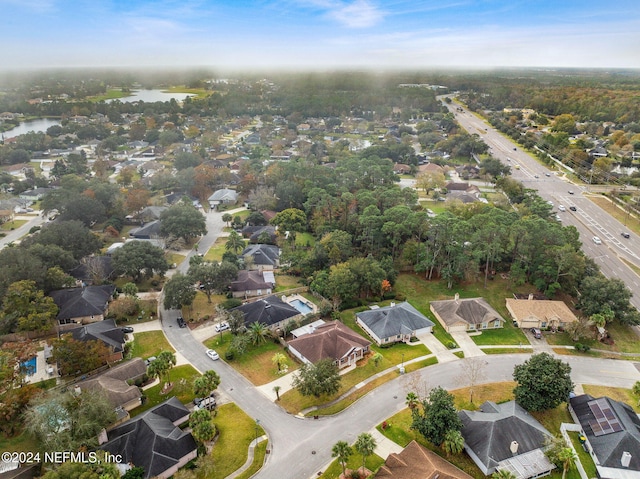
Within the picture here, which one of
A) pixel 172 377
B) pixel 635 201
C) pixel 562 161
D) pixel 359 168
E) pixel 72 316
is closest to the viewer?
pixel 172 377

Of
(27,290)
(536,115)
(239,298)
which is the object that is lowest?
(239,298)

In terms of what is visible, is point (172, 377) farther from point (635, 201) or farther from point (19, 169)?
point (19, 169)

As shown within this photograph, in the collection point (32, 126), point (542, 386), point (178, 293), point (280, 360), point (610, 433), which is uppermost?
point (32, 126)

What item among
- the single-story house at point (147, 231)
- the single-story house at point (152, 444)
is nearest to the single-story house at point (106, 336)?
the single-story house at point (152, 444)

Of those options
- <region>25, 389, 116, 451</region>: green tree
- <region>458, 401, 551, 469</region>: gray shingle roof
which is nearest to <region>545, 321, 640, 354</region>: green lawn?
<region>458, 401, 551, 469</region>: gray shingle roof

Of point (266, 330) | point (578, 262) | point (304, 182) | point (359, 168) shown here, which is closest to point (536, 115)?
point (359, 168)

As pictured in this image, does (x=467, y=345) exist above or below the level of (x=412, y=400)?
below

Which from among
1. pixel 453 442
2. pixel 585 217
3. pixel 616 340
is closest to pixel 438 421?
pixel 453 442

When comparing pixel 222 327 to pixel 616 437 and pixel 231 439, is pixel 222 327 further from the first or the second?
pixel 616 437
